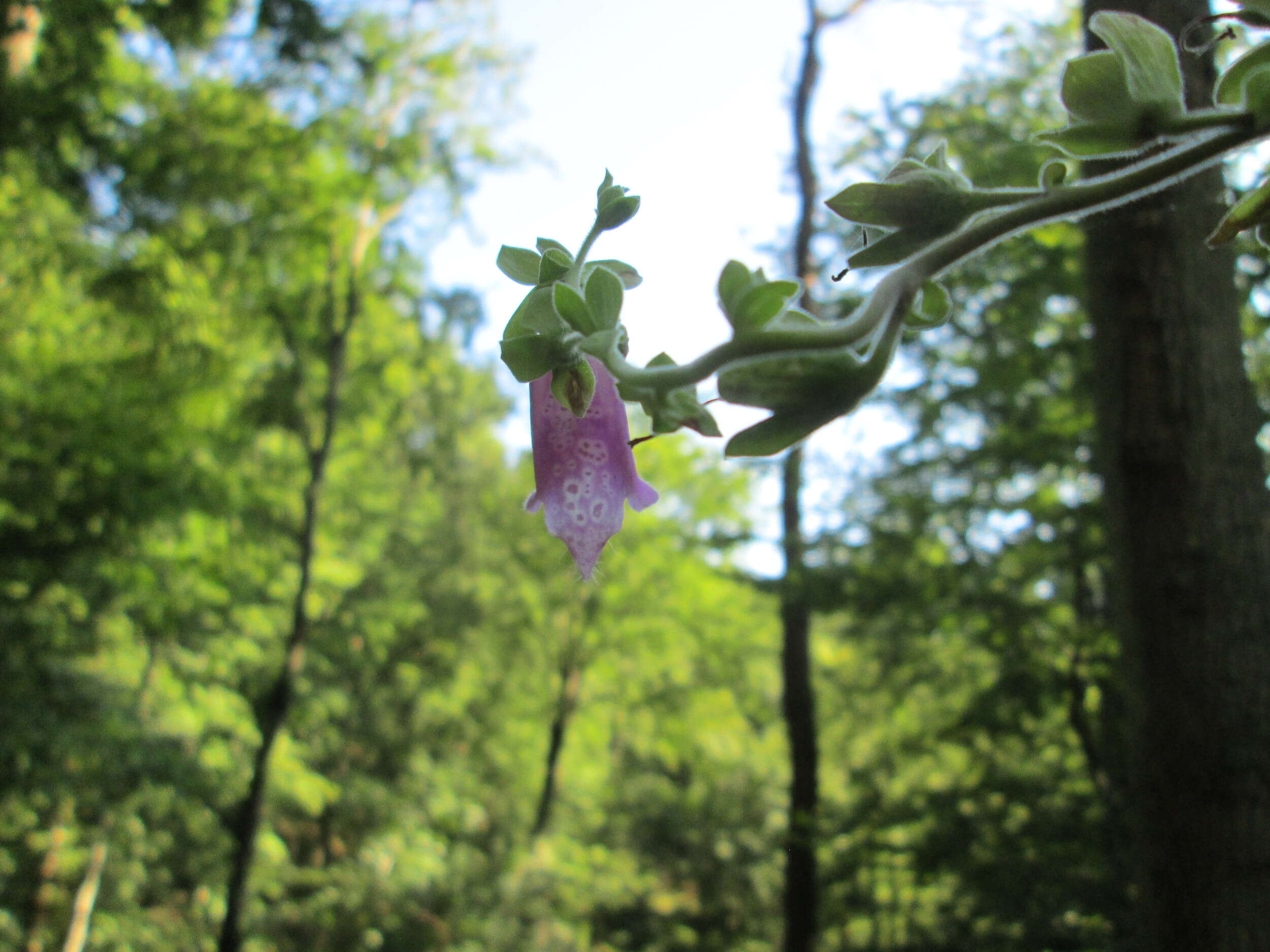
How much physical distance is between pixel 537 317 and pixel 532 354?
2cm

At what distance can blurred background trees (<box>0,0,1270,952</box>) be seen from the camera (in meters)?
3.74

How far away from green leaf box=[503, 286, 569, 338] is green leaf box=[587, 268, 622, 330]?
0.8 inches

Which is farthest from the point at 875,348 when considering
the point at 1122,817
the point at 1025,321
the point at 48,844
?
the point at 48,844

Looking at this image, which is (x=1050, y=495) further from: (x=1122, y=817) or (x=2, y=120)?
(x=2, y=120)

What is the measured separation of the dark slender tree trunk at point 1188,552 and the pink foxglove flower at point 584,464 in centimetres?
108

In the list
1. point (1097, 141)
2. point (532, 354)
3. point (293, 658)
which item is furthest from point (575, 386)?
point (293, 658)

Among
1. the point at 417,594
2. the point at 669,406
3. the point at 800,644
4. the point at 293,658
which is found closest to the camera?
the point at 669,406

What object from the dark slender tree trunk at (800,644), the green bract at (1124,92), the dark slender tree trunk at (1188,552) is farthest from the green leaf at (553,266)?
the dark slender tree trunk at (800,644)

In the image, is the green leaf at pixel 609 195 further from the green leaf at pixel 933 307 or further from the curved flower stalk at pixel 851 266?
the green leaf at pixel 933 307

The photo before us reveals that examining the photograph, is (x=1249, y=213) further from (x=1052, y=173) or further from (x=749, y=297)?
(x=749, y=297)

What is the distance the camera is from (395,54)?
7477 mm

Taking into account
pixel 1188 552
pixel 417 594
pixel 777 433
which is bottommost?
pixel 777 433

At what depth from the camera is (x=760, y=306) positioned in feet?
1.09

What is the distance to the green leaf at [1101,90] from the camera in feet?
1.25
